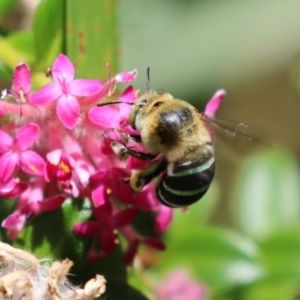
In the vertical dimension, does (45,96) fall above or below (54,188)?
A: above

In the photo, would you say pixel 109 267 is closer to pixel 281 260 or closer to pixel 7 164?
pixel 7 164

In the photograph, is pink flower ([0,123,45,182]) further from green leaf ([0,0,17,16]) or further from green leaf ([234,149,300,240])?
green leaf ([234,149,300,240])

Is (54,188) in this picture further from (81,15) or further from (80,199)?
(81,15)

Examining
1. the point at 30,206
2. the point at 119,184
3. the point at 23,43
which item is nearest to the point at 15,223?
the point at 30,206

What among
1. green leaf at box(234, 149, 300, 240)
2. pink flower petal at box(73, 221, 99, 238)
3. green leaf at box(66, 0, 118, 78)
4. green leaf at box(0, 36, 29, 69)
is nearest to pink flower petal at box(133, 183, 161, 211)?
pink flower petal at box(73, 221, 99, 238)

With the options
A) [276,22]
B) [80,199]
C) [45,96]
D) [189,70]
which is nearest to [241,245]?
[80,199]

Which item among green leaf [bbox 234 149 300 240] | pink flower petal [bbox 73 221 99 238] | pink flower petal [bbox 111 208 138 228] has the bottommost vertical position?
green leaf [bbox 234 149 300 240]
